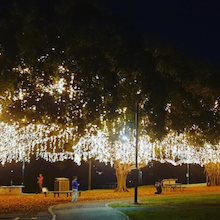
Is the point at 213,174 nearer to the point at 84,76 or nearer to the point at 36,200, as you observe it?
the point at 36,200

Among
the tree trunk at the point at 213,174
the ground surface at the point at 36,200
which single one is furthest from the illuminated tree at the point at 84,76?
the tree trunk at the point at 213,174

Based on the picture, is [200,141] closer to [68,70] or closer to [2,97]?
[68,70]

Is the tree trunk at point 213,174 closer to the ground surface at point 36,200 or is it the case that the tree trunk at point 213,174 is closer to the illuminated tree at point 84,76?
the ground surface at point 36,200

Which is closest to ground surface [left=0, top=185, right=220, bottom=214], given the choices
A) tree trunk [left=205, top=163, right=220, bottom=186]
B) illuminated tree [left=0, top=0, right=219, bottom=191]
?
illuminated tree [left=0, top=0, right=219, bottom=191]

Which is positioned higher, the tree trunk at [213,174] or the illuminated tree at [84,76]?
the illuminated tree at [84,76]

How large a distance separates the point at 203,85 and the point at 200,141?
5.07m

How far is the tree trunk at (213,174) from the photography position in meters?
40.0

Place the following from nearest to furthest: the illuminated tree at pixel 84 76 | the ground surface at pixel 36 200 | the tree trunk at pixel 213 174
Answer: the ground surface at pixel 36 200, the illuminated tree at pixel 84 76, the tree trunk at pixel 213 174

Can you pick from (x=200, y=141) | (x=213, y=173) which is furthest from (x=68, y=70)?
(x=213, y=173)

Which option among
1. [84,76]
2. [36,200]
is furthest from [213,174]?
Answer: [84,76]

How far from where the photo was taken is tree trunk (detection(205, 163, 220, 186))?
4000cm

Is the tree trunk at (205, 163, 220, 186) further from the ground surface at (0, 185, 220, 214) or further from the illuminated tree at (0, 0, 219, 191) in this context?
the illuminated tree at (0, 0, 219, 191)

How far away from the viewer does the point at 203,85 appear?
23.1 metres

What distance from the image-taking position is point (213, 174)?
133 ft
